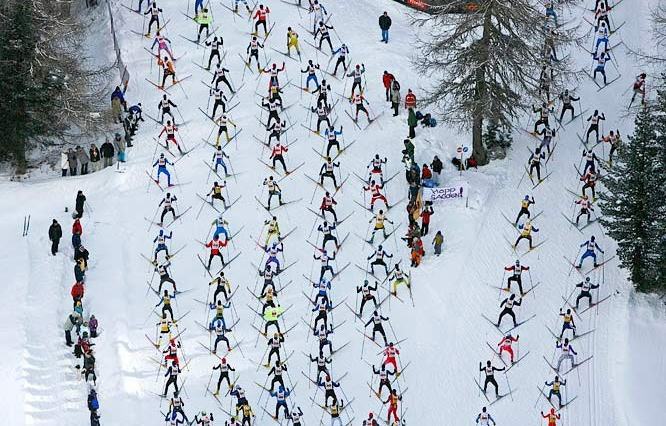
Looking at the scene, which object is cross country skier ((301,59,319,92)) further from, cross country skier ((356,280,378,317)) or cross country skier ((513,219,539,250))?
cross country skier ((356,280,378,317))

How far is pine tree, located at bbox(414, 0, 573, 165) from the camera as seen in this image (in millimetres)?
46781

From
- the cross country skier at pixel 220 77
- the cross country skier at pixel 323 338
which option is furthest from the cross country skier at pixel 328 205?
the cross country skier at pixel 220 77

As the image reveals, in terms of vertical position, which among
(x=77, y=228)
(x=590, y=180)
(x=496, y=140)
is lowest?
(x=77, y=228)

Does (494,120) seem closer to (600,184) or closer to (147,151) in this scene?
(600,184)

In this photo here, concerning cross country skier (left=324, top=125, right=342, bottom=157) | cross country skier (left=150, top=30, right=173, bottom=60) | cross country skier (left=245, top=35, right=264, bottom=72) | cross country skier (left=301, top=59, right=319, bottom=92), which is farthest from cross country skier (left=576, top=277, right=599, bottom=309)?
cross country skier (left=150, top=30, right=173, bottom=60)

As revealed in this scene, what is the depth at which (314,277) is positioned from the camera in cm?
4450

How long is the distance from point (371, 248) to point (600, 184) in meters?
8.69

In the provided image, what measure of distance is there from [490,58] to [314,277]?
9.76 m

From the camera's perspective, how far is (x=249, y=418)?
38906 mm

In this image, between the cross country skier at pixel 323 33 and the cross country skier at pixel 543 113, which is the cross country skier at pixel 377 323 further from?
the cross country skier at pixel 323 33

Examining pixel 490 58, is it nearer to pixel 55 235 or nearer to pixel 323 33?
pixel 323 33

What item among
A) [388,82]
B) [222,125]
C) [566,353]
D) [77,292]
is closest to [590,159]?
[388,82]

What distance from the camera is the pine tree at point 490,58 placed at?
4678 cm

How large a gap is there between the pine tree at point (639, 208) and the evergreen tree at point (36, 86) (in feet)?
66.5
